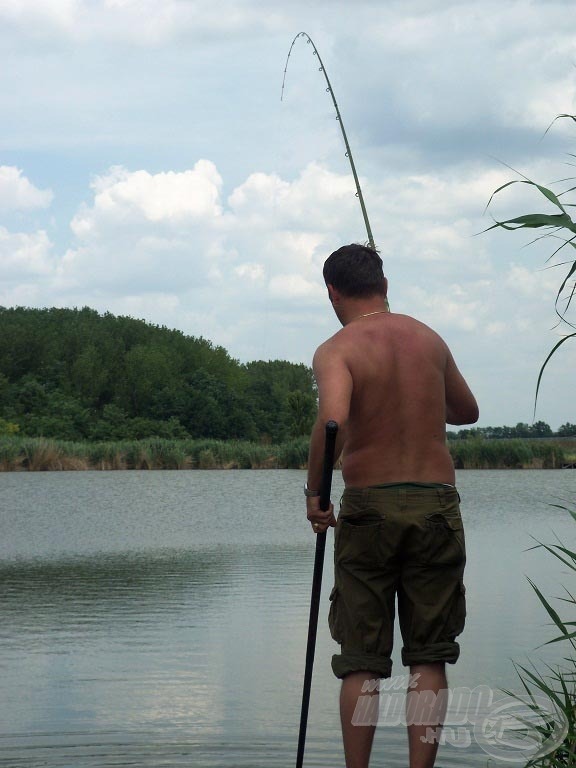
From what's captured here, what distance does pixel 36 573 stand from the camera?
10.3 metres

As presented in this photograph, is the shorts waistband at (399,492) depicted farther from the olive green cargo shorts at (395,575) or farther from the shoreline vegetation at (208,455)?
the shoreline vegetation at (208,455)

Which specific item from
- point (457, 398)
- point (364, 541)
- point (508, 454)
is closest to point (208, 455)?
point (508, 454)

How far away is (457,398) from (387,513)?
488 millimetres

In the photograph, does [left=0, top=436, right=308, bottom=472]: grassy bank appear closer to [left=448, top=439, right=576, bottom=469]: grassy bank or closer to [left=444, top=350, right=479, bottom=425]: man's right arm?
→ [left=448, top=439, right=576, bottom=469]: grassy bank

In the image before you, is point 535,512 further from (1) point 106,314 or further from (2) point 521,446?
(1) point 106,314

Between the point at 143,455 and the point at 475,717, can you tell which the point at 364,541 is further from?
the point at 143,455

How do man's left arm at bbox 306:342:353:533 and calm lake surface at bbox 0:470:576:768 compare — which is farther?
calm lake surface at bbox 0:470:576:768

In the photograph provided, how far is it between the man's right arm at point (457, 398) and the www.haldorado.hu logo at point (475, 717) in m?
0.81

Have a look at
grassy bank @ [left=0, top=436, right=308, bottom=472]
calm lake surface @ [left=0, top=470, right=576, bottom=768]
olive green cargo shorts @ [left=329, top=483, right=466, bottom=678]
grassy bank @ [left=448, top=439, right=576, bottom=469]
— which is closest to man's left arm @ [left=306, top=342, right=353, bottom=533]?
olive green cargo shorts @ [left=329, top=483, right=466, bottom=678]

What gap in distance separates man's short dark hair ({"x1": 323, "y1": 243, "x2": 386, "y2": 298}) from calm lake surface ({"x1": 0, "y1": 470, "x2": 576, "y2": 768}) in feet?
5.21

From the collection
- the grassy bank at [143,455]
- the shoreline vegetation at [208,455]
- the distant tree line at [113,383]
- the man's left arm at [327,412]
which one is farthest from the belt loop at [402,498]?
the distant tree line at [113,383]

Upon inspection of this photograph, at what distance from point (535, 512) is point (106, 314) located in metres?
64.6

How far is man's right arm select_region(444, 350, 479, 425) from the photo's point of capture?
11.9 ft

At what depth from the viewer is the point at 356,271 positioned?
3510 mm
